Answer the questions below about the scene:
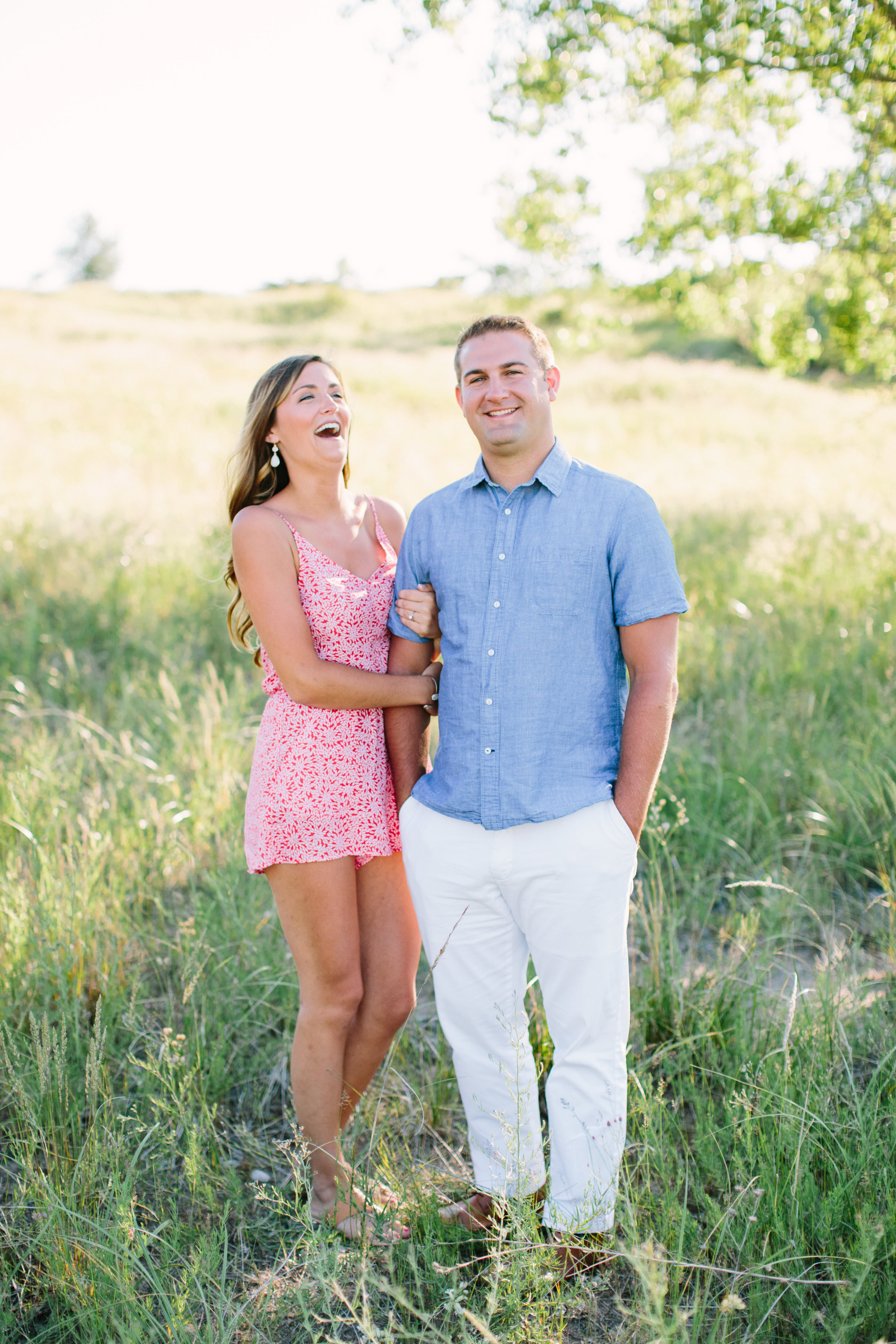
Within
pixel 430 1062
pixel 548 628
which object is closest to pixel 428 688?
pixel 548 628

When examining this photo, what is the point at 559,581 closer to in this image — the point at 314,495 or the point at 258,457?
the point at 314,495

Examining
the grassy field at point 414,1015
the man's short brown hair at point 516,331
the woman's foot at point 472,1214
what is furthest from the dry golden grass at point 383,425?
the woman's foot at point 472,1214

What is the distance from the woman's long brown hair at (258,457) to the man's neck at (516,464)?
2.48 ft

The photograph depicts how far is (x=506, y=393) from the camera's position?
8.70 ft

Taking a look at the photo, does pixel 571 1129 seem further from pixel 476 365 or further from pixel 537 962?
pixel 476 365

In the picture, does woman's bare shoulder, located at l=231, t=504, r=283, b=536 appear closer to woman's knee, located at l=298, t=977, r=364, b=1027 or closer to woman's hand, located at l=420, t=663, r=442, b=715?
woman's hand, located at l=420, t=663, r=442, b=715

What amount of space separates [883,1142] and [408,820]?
1.52 meters

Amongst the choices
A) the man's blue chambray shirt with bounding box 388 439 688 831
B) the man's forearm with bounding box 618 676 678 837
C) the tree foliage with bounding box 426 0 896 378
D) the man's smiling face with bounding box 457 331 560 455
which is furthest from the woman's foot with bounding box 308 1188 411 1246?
the tree foliage with bounding box 426 0 896 378

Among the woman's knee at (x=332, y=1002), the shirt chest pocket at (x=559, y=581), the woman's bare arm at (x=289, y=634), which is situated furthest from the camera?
the woman's knee at (x=332, y=1002)

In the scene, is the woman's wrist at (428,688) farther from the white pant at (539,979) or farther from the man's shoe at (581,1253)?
the man's shoe at (581,1253)

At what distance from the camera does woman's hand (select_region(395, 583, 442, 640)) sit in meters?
2.81

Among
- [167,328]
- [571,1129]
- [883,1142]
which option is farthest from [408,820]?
[167,328]

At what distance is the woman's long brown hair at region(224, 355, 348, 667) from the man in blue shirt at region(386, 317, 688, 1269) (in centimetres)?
61

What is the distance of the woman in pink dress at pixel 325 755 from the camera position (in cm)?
285
